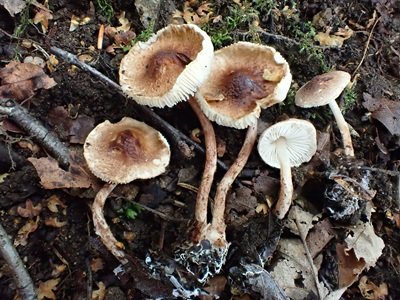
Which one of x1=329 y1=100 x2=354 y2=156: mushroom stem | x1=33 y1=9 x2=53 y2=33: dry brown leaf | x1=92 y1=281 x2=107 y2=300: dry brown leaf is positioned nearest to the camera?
x1=92 y1=281 x2=107 y2=300: dry brown leaf

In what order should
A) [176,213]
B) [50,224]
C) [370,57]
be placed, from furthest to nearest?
1. [370,57]
2. [176,213]
3. [50,224]

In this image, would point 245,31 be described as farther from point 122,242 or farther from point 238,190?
point 122,242

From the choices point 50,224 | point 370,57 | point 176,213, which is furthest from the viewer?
point 370,57

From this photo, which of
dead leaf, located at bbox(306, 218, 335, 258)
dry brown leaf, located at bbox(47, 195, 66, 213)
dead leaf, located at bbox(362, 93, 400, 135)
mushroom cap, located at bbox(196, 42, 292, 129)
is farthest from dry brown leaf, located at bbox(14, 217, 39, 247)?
dead leaf, located at bbox(362, 93, 400, 135)

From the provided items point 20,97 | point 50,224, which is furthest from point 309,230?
point 20,97

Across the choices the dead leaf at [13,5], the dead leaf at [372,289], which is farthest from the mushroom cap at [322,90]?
the dead leaf at [13,5]

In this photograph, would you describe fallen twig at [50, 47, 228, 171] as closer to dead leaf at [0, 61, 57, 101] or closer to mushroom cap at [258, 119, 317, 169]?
dead leaf at [0, 61, 57, 101]

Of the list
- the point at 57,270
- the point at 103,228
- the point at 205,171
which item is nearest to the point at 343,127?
the point at 205,171
